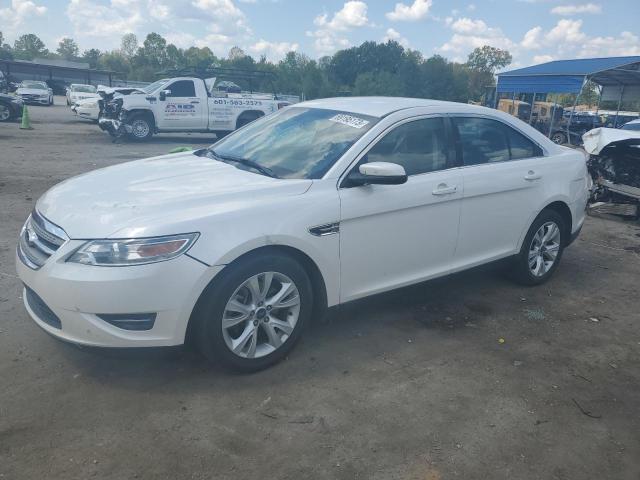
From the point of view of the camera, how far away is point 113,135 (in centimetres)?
1554

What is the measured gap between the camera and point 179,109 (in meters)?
15.6

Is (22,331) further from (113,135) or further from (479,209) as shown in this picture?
(113,135)

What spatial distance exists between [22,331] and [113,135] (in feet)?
42.9

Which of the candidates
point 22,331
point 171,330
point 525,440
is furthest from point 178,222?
point 525,440

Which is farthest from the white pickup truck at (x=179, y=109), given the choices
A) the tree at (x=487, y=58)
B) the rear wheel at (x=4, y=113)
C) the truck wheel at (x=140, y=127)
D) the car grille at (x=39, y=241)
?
the tree at (x=487, y=58)

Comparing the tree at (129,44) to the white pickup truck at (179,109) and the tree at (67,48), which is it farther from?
the white pickup truck at (179,109)

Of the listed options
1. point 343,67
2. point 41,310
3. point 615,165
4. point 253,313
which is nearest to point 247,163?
point 253,313

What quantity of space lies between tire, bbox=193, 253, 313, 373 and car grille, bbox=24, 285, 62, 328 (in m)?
0.80

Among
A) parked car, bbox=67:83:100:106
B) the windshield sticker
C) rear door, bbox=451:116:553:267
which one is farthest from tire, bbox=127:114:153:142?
rear door, bbox=451:116:553:267

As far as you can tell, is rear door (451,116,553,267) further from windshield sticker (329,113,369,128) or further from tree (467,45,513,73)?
tree (467,45,513,73)

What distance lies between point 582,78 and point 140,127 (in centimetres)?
1606

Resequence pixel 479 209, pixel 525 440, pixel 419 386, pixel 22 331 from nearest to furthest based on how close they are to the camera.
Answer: pixel 525 440 → pixel 419 386 → pixel 22 331 → pixel 479 209

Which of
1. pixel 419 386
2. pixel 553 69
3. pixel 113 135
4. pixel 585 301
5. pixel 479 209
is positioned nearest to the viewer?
pixel 419 386

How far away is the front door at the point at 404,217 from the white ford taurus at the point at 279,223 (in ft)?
0.03
